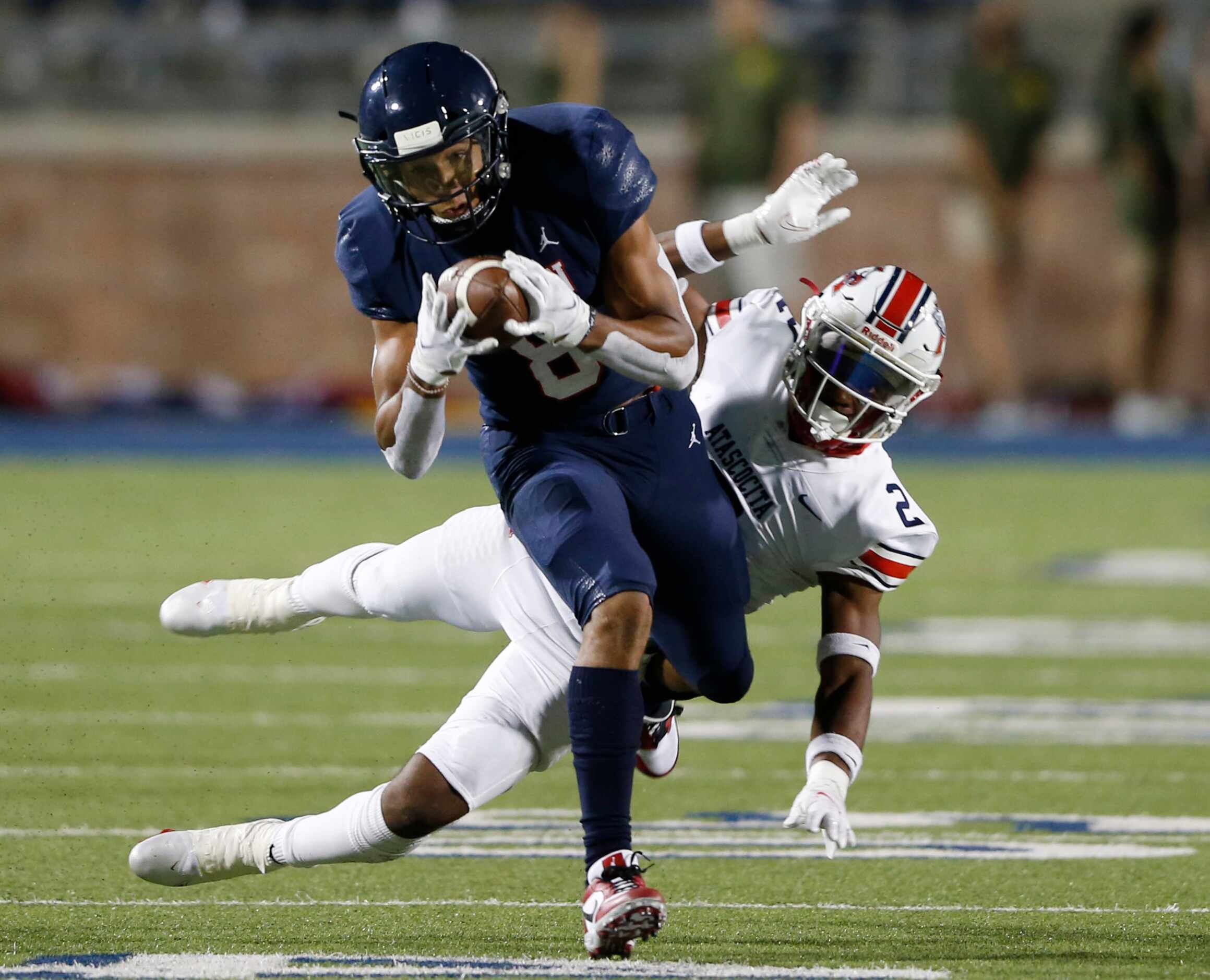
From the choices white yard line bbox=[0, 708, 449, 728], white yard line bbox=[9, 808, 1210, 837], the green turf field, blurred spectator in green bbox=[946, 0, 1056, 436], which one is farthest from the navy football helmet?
blurred spectator in green bbox=[946, 0, 1056, 436]

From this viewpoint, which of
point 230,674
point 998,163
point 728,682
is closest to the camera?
point 728,682

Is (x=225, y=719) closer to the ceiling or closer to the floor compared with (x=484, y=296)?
closer to the floor

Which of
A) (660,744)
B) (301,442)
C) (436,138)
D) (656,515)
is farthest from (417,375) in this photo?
(301,442)

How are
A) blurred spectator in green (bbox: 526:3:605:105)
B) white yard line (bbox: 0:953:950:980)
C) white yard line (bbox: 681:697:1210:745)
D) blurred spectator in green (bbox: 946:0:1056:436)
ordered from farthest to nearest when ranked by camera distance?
blurred spectator in green (bbox: 526:3:605:105), blurred spectator in green (bbox: 946:0:1056:436), white yard line (bbox: 681:697:1210:745), white yard line (bbox: 0:953:950:980)

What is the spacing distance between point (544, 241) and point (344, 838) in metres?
1.00

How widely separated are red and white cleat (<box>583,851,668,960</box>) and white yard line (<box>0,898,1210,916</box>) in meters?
0.40

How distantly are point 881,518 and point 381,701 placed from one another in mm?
2185

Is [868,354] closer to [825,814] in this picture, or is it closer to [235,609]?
[825,814]

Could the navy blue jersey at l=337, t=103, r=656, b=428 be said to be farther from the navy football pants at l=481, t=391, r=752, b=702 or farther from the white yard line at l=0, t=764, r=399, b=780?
the white yard line at l=0, t=764, r=399, b=780

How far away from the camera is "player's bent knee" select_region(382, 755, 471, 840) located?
10.8 feet

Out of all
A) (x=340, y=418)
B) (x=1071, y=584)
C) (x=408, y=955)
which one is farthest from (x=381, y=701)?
(x=340, y=418)

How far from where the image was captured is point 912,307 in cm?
382

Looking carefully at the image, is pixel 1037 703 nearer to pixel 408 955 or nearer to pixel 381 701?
pixel 381 701

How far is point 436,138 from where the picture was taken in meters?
3.37
